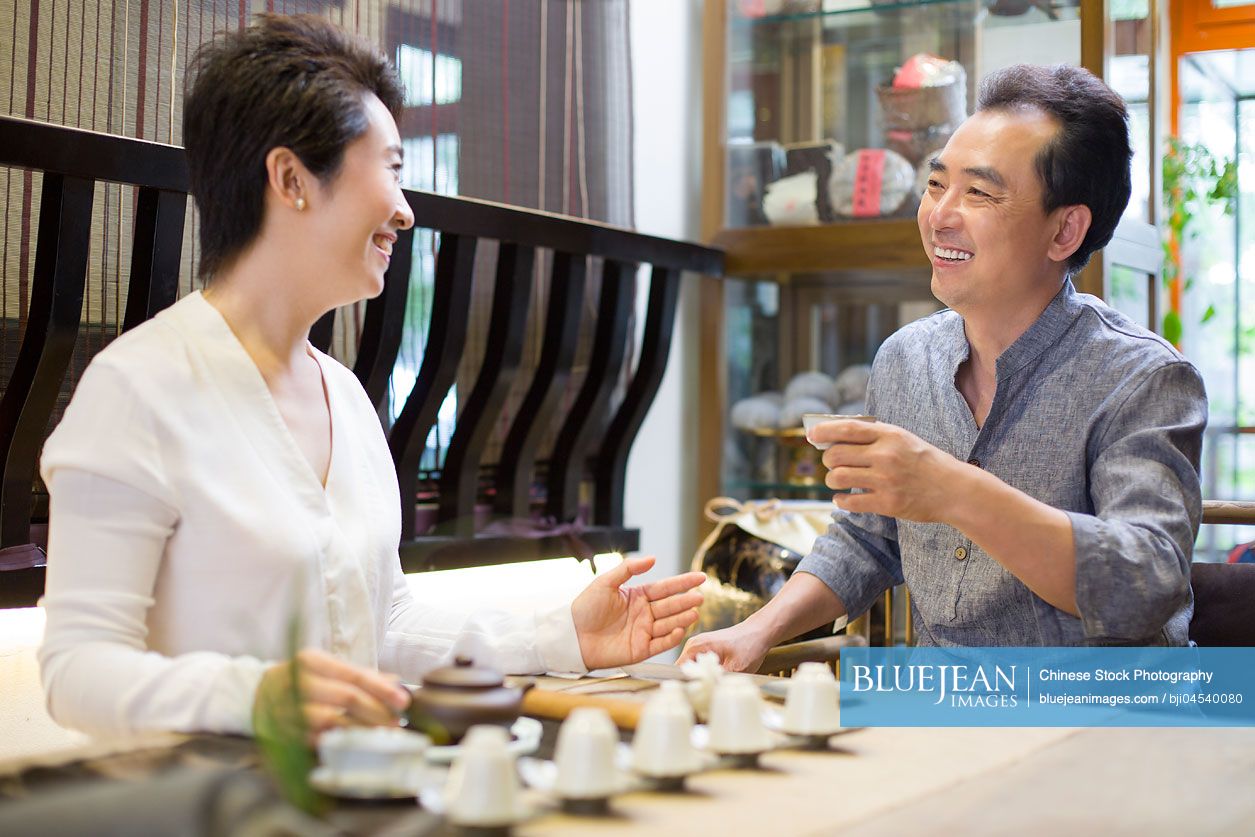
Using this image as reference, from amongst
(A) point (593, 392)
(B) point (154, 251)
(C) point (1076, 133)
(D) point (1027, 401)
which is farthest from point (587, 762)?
(A) point (593, 392)

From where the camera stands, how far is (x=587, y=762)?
37.1 inches

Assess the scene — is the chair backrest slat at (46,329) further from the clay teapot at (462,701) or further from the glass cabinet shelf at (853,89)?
the glass cabinet shelf at (853,89)

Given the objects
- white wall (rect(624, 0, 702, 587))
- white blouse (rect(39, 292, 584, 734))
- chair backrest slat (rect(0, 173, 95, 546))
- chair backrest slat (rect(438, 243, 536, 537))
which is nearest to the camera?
white blouse (rect(39, 292, 584, 734))

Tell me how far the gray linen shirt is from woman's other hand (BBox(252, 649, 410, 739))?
822 millimetres

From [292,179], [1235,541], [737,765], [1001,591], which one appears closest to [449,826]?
[737,765]

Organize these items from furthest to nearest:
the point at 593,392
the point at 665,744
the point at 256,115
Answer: the point at 593,392 → the point at 256,115 → the point at 665,744

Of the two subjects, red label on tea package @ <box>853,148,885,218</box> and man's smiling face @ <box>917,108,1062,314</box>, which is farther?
red label on tea package @ <box>853,148,885,218</box>

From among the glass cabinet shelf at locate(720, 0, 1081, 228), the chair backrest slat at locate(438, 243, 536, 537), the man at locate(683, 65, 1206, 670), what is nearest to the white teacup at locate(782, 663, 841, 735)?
the man at locate(683, 65, 1206, 670)

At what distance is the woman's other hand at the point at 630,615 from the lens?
1495 millimetres

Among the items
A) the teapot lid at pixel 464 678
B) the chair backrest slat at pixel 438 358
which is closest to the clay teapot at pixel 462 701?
the teapot lid at pixel 464 678

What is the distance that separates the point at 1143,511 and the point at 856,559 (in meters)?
0.49

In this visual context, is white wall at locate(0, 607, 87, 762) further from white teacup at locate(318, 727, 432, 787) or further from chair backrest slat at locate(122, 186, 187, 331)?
white teacup at locate(318, 727, 432, 787)

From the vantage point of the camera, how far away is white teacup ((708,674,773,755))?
1.06 metres

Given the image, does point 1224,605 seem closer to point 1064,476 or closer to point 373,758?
point 1064,476
